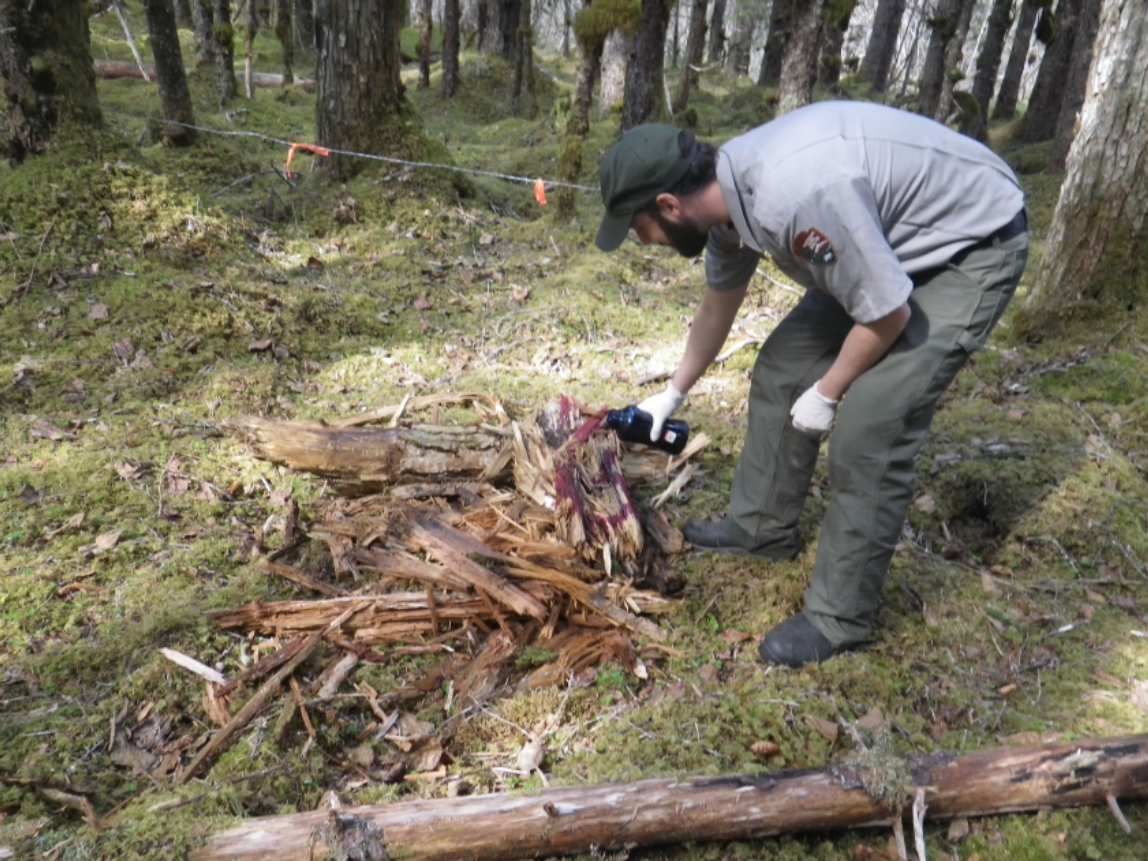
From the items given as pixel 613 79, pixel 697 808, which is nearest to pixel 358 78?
pixel 613 79

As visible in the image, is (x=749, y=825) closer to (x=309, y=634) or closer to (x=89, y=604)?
(x=309, y=634)

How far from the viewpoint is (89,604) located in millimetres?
3029

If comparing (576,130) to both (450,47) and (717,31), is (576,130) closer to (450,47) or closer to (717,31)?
(450,47)

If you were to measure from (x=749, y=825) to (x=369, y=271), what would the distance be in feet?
18.3

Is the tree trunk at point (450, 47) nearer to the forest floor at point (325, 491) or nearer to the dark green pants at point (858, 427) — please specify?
the forest floor at point (325, 491)

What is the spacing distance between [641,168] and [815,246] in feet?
2.15

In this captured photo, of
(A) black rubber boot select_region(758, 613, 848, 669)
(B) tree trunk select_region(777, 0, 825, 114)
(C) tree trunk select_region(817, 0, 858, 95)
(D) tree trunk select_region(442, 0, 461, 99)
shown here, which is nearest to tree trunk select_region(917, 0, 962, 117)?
(C) tree trunk select_region(817, 0, 858, 95)

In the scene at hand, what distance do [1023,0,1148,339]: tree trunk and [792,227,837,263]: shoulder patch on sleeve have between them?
395 centimetres

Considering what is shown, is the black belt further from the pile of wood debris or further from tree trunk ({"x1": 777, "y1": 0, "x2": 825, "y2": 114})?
tree trunk ({"x1": 777, "y1": 0, "x2": 825, "y2": 114})

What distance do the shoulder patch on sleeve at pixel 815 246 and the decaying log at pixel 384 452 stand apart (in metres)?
1.92

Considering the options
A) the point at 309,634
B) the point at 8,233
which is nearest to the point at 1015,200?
the point at 309,634

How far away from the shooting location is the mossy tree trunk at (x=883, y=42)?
22141 millimetres

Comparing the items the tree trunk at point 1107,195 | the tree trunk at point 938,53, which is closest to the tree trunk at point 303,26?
the tree trunk at point 938,53

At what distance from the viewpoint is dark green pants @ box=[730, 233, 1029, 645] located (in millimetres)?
2492
